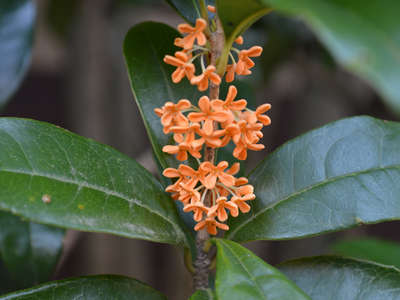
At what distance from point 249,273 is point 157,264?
1943mm

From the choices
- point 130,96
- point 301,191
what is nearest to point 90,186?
point 301,191

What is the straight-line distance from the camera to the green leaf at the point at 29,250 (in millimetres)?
946

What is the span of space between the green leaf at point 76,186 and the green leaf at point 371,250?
781 millimetres

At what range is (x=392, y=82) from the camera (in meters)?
0.34

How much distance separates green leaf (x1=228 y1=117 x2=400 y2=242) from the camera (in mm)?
668

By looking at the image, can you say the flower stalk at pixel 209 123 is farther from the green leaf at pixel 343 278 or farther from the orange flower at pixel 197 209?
the green leaf at pixel 343 278

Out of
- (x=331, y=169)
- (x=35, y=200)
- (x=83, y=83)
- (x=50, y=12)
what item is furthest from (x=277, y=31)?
(x=35, y=200)

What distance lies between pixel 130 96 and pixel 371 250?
1377 millimetres

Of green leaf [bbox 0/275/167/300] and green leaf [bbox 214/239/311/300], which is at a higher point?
green leaf [bbox 214/239/311/300]

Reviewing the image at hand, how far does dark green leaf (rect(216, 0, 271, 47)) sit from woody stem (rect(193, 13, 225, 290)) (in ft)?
0.08

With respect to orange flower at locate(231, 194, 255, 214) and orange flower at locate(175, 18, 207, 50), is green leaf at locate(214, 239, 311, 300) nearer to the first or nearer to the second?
orange flower at locate(231, 194, 255, 214)

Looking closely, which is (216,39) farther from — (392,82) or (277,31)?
(277,31)

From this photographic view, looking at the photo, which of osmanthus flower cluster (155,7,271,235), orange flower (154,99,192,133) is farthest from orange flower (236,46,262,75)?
orange flower (154,99,192,133)

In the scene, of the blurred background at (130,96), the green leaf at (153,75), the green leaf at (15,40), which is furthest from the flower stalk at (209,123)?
the blurred background at (130,96)
